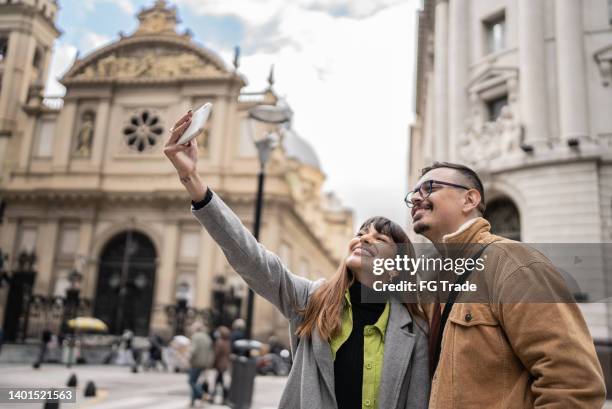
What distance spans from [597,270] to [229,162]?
112ft

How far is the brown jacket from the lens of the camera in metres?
1.87

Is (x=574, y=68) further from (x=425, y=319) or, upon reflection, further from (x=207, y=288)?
(x=207, y=288)

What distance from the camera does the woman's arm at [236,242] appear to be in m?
2.53

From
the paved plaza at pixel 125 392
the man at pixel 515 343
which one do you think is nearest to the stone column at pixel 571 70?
the paved plaza at pixel 125 392

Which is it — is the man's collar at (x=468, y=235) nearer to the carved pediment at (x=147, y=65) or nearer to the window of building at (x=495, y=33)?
the window of building at (x=495, y=33)

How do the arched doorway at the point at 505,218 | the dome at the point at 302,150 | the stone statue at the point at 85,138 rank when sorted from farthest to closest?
the dome at the point at 302,150
the stone statue at the point at 85,138
the arched doorway at the point at 505,218

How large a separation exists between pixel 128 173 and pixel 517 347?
37814 millimetres

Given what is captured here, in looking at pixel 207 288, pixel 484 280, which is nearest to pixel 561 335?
pixel 484 280

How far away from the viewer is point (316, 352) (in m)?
2.69

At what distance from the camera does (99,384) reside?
52.0ft

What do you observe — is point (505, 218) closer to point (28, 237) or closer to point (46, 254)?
point (46, 254)

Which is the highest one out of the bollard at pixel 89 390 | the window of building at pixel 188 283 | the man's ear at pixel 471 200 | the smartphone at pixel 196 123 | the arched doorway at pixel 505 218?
the arched doorway at pixel 505 218

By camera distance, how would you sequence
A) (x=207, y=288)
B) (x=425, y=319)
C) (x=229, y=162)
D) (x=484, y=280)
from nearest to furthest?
1. (x=484, y=280)
2. (x=425, y=319)
3. (x=207, y=288)
4. (x=229, y=162)

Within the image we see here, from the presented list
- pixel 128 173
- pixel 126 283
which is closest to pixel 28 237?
pixel 128 173
